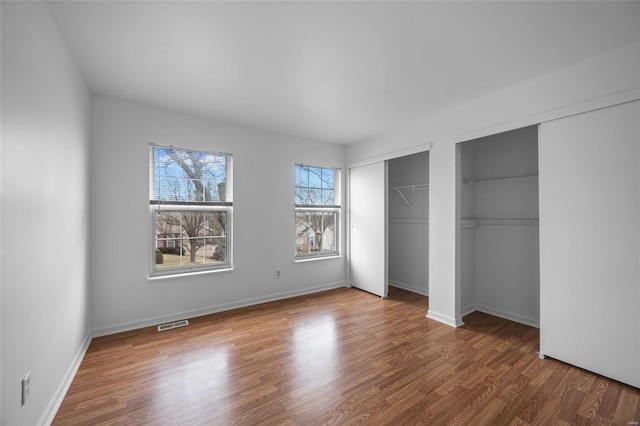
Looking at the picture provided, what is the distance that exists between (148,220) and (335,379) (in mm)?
2659

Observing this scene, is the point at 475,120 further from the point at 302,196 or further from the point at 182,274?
the point at 182,274

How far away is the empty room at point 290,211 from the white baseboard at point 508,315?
6 centimetres

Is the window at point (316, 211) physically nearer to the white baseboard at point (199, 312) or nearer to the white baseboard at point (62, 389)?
the white baseboard at point (199, 312)

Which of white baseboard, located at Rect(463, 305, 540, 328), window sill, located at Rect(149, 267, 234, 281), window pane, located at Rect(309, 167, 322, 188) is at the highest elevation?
window pane, located at Rect(309, 167, 322, 188)

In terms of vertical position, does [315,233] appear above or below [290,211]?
below

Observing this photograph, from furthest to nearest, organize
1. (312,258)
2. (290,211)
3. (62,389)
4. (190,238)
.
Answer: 1. (312,258)
2. (290,211)
3. (190,238)
4. (62,389)

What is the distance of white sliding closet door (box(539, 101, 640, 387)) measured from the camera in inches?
80.7

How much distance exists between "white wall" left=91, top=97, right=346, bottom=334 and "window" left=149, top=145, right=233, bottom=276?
0.11m

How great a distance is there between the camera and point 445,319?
330 cm

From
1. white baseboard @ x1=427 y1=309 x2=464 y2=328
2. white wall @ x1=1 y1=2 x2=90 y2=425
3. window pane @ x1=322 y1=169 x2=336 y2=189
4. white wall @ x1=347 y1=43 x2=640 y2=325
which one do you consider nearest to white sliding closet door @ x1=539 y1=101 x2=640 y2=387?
white wall @ x1=347 y1=43 x2=640 y2=325

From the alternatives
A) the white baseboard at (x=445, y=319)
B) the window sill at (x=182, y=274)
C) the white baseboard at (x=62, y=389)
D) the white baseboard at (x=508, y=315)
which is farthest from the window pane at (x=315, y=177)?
the white baseboard at (x=62, y=389)

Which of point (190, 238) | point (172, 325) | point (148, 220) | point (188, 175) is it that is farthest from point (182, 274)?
point (188, 175)

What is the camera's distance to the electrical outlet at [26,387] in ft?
4.62

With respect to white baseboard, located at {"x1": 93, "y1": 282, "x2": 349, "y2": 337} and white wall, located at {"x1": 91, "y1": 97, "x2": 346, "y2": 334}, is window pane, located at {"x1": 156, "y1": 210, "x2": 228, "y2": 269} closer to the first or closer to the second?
white wall, located at {"x1": 91, "y1": 97, "x2": 346, "y2": 334}
